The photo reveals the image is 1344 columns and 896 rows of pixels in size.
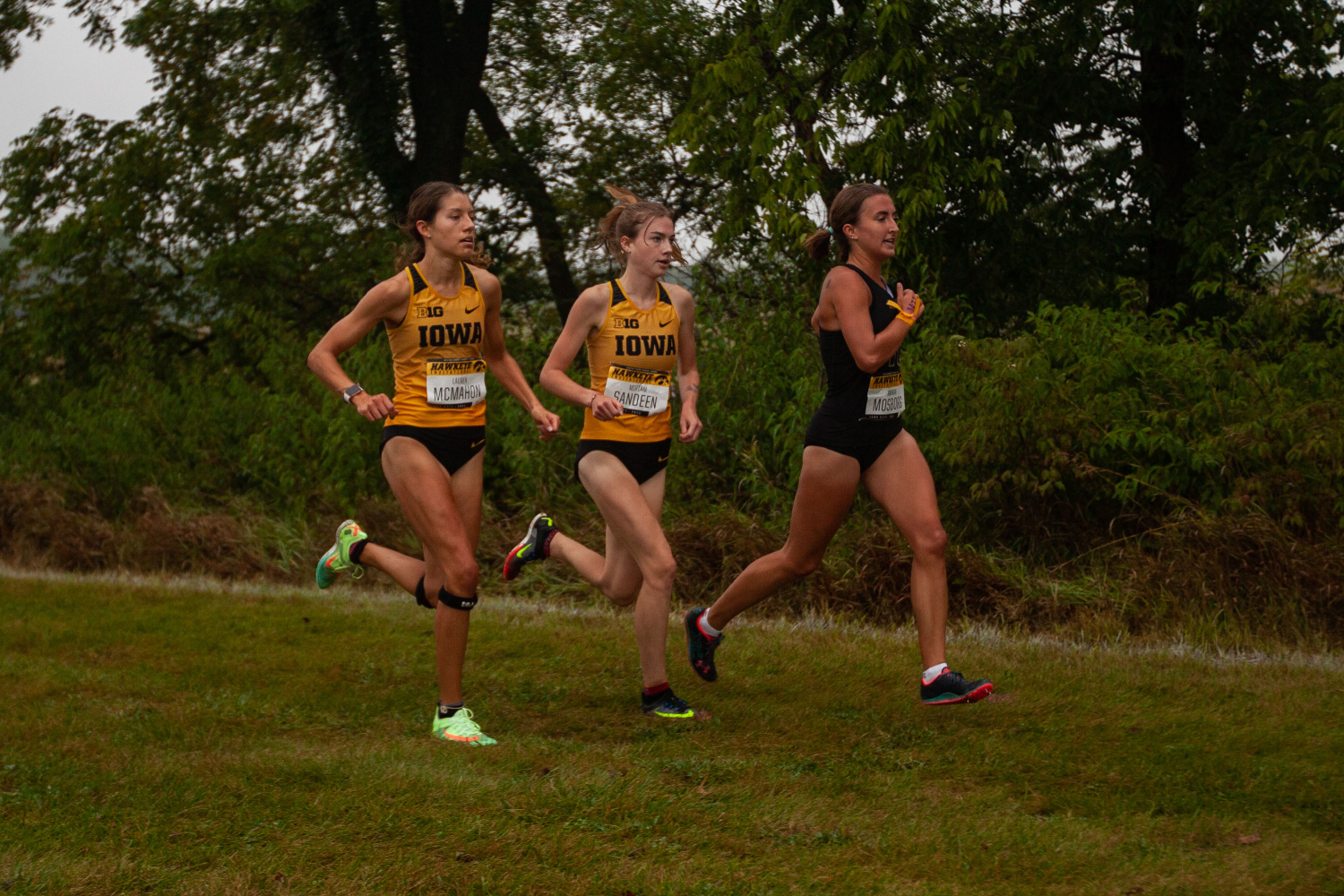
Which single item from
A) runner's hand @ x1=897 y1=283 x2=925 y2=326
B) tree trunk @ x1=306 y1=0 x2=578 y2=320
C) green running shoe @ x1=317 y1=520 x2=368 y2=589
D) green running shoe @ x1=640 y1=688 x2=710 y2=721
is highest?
tree trunk @ x1=306 y1=0 x2=578 y2=320

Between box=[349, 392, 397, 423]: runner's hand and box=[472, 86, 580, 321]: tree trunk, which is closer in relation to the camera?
box=[349, 392, 397, 423]: runner's hand

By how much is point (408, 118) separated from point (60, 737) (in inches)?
498

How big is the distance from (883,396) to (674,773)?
71.1 inches

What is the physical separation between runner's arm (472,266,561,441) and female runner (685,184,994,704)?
115 centimetres

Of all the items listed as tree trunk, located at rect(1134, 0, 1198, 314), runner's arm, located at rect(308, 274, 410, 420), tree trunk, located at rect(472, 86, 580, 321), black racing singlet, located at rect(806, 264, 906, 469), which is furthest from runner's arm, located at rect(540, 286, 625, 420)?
tree trunk, located at rect(472, 86, 580, 321)

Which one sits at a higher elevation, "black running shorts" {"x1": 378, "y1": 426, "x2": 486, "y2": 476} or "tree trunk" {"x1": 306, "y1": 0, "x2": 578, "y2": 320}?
"tree trunk" {"x1": 306, "y1": 0, "x2": 578, "y2": 320}

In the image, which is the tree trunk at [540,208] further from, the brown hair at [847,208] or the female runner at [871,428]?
the female runner at [871,428]

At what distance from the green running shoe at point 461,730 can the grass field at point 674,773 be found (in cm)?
10

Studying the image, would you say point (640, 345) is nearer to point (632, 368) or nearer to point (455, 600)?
point (632, 368)

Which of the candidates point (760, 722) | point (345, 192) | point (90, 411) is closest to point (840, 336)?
point (760, 722)

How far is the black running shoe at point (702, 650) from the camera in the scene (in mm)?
6613

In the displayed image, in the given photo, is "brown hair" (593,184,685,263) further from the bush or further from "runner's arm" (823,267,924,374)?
the bush

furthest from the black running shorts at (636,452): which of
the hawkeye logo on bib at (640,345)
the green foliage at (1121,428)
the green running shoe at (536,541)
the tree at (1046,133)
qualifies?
the tree at (1046,133)

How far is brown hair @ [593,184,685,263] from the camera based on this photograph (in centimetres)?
621
